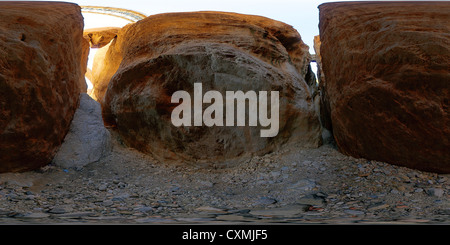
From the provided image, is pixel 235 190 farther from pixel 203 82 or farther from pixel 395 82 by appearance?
pixel 395 82

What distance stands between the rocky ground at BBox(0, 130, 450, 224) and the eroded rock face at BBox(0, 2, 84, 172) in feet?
0.97

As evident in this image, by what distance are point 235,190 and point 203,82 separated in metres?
1.49

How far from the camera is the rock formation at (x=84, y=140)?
443 centimetres

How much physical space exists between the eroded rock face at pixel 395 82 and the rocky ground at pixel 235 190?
0.80ft

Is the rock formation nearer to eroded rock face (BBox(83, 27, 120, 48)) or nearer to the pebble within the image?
the pebble

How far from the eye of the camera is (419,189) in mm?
3590

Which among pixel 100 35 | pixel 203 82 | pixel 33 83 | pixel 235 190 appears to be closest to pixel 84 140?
pixel 33 83

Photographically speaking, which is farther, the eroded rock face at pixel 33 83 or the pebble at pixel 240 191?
the eroded rock face at pixel 33 83
